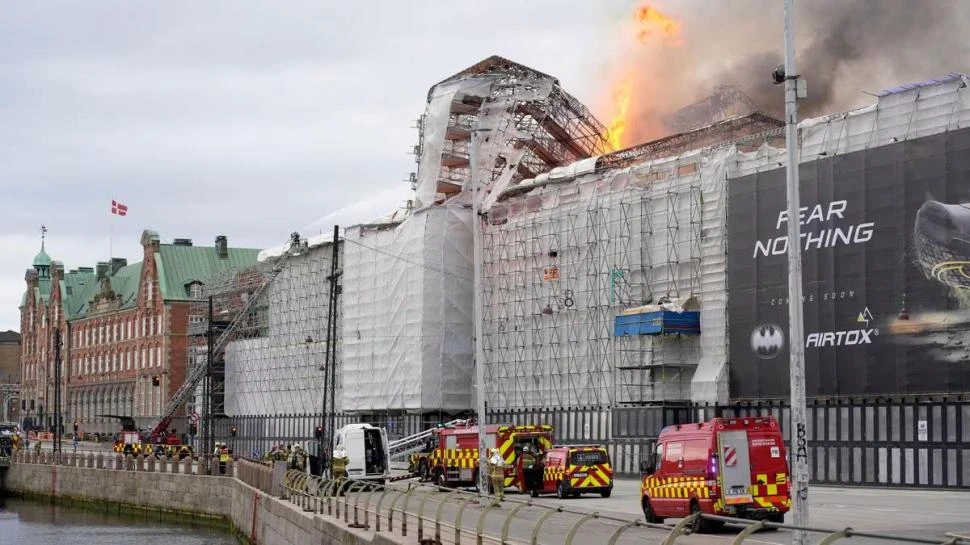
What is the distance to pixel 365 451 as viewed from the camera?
6088 centimetres

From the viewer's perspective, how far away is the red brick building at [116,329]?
141250 millimetres

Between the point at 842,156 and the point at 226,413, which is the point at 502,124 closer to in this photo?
the point at 842,156

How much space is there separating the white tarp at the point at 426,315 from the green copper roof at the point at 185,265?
163ft

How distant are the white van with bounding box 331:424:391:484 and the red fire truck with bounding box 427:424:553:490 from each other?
2074 millimetres

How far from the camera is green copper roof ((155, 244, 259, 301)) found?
142 m

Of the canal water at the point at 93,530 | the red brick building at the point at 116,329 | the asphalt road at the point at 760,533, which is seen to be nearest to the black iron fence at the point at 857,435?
the asphalt road at the point at 760,533

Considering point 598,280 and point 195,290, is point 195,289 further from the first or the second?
point 598,280

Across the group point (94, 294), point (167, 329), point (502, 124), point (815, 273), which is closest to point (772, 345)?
point (815, 273)

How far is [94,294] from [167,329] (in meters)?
26.4

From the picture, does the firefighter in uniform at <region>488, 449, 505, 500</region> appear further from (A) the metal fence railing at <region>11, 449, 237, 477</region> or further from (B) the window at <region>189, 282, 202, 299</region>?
(B) the window at <region>189, 282, 202, 299</region>

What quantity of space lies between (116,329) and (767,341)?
336ft

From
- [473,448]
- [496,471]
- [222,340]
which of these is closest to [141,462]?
[473,448]

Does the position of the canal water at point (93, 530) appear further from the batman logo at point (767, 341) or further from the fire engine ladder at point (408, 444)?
the batman logo at point (767, 341)

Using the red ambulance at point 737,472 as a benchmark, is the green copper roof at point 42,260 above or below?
above
